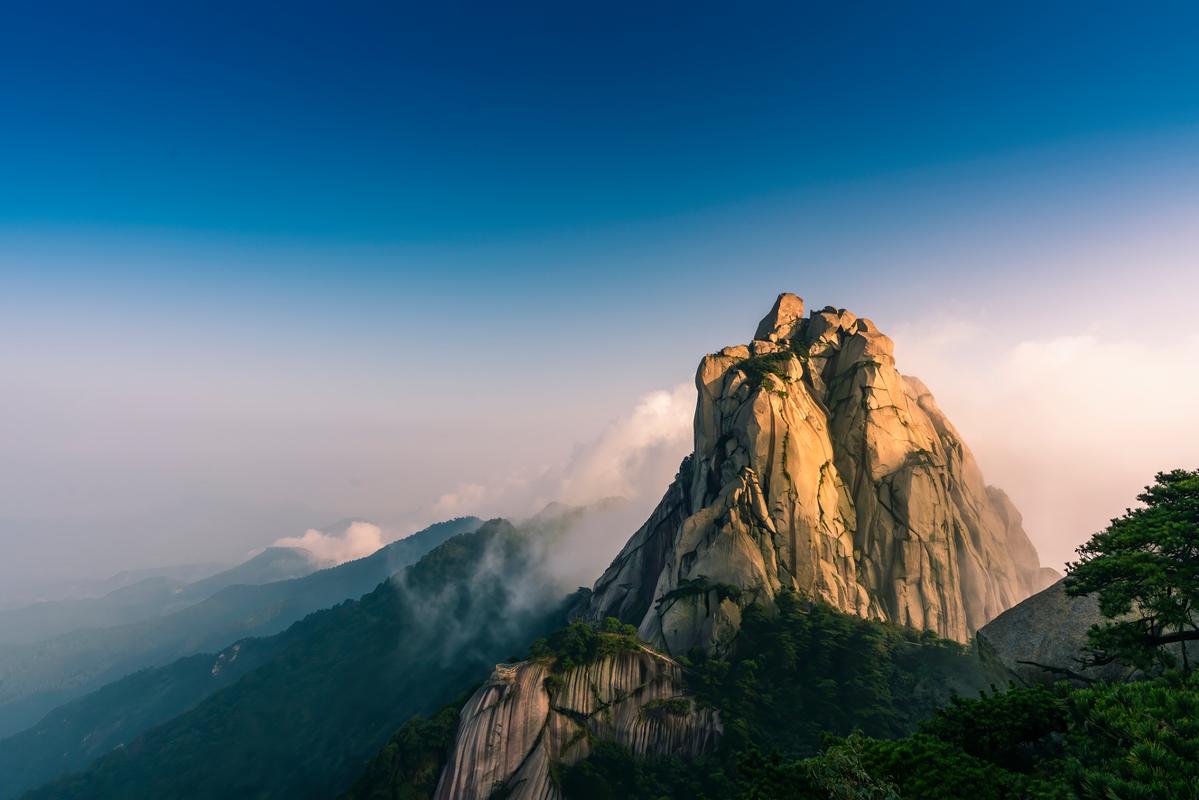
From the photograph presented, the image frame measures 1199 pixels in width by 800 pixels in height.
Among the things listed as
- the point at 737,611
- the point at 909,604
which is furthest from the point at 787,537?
the point at 909,604

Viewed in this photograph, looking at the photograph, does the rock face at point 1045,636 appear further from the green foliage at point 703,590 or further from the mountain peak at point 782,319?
the mountain peak at point 782,319

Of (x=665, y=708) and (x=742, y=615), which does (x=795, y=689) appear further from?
(x=665, y=708)

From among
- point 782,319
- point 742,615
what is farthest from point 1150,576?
point 782,319

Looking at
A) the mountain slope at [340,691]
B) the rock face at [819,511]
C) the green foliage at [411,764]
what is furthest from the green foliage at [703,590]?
the mountain slope at [340,691]

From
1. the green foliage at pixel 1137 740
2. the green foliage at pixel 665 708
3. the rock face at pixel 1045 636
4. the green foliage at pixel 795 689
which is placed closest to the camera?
the green foliage at pixel 1137 740

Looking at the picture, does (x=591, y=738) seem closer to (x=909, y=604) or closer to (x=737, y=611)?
(x=737, y=611)

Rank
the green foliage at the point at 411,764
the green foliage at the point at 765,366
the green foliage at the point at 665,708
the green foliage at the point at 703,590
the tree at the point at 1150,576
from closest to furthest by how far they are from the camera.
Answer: the tree at the point at 1150,576, the green foliage at the point at 411,764, the green foliage at the point at 665,708, the green foliage at the point at 703,590, the green foliage at the point at 765,366
